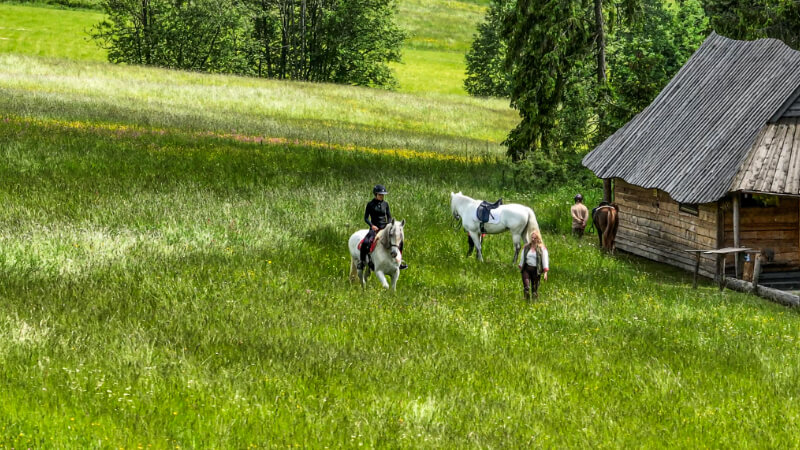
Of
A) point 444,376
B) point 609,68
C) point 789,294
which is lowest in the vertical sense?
point 789,294

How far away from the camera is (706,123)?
79.9ft

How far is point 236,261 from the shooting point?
1647 centimetres

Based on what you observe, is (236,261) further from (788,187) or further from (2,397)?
(788,187)

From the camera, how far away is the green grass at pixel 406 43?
86.2 metres

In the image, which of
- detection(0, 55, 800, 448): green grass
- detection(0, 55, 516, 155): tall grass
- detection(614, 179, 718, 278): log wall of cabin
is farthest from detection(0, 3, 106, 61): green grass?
detection(614, 179, 718, 278): log wall of cabin

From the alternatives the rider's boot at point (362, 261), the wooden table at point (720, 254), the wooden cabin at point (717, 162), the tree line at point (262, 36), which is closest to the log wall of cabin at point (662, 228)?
the wooden cabin at point (717, 162)

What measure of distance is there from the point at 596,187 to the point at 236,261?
19.8m

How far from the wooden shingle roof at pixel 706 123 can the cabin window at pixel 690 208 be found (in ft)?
2.96

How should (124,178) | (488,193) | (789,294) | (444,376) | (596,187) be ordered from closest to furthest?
1. (444,376)
2. (789,294)
3. (124,178)
4. (488,193)
5. (596,187)

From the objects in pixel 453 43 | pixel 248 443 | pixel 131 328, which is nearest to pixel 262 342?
pixel 131 328

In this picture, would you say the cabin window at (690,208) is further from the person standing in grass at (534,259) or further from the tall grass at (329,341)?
the person standing in grass at (534,259)

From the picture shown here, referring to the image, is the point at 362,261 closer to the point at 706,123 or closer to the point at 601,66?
the point at 706,123

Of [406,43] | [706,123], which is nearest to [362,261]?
[706,123]

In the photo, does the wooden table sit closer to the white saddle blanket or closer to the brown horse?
the brown horse
